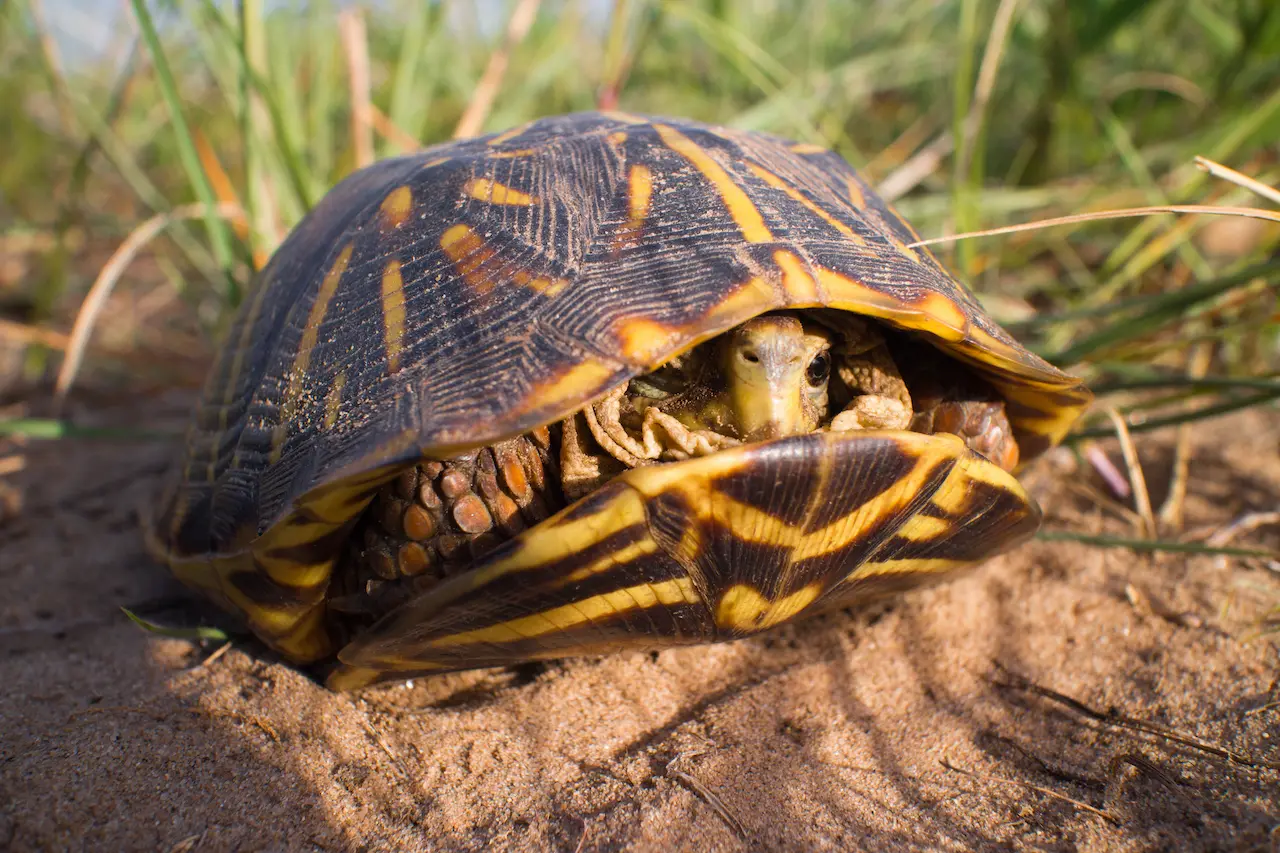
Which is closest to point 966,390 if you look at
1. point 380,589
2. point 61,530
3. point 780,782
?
point 780,782

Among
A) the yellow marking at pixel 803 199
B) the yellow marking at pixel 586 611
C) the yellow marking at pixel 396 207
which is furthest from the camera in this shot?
the yellow marking at pixel 396 207

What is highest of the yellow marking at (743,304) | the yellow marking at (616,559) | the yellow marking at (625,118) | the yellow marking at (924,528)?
the yellow marking at (625,118)

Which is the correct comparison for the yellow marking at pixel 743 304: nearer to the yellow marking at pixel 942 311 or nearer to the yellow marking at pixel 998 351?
the yellow marking at pixel 942 311

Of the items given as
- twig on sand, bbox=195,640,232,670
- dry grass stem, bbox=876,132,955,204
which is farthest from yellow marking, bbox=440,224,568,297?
dry grass stem, bbox=876,132,955,204

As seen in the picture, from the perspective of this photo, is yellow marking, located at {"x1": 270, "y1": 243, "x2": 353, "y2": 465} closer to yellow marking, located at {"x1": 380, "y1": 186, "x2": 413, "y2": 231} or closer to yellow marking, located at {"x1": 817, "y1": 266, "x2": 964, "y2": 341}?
yellow marking, located at {"x1": 380, "y1": 186, "x2": 413, "y2": 231}

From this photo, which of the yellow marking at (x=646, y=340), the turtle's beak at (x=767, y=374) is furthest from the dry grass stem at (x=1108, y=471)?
the yellow marking at (x=646, y=340)

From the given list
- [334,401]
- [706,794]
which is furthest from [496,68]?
[706,794]
